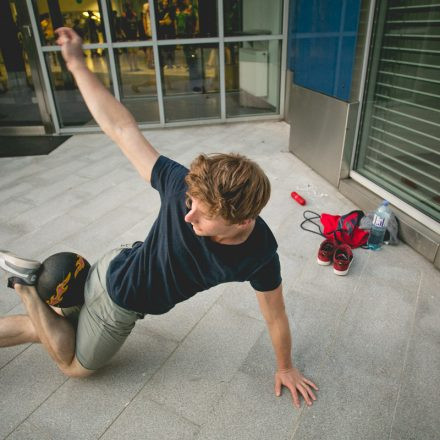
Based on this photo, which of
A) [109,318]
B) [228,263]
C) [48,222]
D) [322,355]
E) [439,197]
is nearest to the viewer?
[228,263]

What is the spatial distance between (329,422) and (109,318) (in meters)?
1.30

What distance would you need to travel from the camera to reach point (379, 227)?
346 centimetres

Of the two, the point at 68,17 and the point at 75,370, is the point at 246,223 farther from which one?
the point at 68,17

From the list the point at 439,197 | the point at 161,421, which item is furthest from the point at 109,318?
the point at 439,197

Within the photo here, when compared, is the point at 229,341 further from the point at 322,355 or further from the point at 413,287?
the point at 413,287

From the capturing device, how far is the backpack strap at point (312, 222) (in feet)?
12.4

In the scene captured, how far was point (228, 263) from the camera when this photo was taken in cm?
165

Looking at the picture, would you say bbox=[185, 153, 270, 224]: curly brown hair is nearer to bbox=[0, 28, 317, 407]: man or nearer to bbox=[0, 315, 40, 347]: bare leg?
bbox=[0, 28, 317, 407]: man

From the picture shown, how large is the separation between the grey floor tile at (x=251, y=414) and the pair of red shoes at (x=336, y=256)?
1232 millimetres

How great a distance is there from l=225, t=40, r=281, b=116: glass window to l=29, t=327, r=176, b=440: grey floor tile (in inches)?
239

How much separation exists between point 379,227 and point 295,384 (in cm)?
186

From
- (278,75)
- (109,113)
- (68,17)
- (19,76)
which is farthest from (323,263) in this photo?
(19,76)

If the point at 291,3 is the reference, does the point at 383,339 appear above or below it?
below

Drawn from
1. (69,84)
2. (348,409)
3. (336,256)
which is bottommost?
(348,409)
